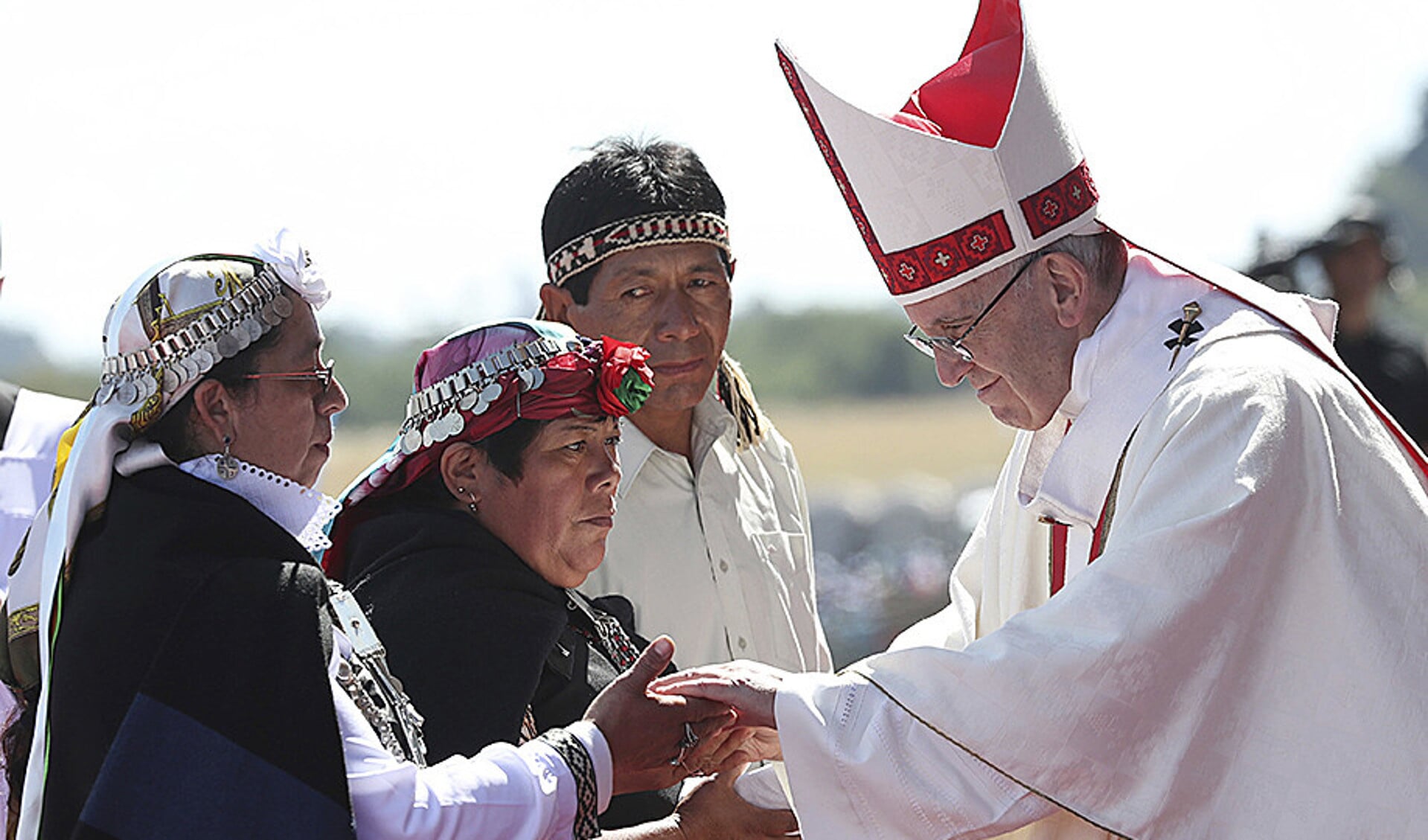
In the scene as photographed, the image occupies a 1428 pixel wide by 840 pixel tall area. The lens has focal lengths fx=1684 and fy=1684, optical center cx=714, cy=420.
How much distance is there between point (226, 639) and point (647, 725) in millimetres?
747

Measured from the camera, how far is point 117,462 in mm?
2703

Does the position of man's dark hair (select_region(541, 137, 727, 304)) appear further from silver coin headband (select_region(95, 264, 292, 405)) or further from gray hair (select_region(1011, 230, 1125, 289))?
silver coin headband (select_region(95, 264, 292, 405))

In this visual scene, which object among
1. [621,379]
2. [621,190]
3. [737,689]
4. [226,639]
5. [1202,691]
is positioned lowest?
[1202,691]

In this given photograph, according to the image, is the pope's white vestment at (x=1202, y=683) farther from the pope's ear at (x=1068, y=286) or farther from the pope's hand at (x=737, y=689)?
the pope's ear at (x=1068, y=286)

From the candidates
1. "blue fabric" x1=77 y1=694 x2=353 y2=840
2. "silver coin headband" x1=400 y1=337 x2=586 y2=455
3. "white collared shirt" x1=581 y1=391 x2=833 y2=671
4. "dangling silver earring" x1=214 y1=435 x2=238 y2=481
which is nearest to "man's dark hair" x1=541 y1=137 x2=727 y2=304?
"white collared shirt" x1=581 y1=391 x2=833 y2=671

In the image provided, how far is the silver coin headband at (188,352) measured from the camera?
2.75 metres

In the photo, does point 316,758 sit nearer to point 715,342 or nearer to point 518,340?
point 518,340

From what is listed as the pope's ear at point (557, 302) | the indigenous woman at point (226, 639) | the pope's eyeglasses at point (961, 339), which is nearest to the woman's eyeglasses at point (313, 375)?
the indigenous woman at point (226, 639)

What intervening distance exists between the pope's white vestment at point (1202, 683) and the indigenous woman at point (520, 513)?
0.41m

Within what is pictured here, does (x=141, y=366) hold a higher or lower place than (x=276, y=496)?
higher

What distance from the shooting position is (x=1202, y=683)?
283 centimetres

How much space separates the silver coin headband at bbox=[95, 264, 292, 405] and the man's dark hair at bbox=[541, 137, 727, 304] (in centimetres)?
154

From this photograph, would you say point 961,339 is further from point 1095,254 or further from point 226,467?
point 226,467

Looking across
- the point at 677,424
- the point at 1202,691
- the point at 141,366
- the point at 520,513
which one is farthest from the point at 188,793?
the point at 677,424
